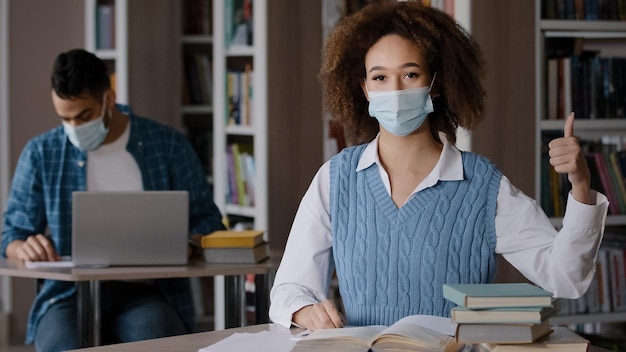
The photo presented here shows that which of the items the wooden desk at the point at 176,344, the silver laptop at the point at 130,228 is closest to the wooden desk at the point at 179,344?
the wooden desk at the point at 176,344

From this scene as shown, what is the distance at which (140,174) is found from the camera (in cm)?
356

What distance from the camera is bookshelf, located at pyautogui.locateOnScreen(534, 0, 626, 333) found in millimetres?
3561

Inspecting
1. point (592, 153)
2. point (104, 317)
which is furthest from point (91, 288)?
point (592, 153)

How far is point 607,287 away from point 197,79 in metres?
2.97

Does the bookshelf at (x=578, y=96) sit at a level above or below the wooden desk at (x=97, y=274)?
above

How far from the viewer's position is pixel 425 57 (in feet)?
7.57

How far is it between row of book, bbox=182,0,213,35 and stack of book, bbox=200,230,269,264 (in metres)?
2.90

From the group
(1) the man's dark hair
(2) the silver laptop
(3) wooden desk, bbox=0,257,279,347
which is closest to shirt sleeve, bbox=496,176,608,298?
(3) wooden desk, bbox=0,257,279,347

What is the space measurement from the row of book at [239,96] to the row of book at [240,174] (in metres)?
0.13

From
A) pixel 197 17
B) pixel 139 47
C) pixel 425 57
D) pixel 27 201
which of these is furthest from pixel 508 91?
pixel 197 17

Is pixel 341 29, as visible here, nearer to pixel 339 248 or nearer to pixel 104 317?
pixel 339 248

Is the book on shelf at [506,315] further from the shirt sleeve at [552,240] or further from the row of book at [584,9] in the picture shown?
the row of book at [584,9]

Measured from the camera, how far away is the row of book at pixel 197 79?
6.01 meters

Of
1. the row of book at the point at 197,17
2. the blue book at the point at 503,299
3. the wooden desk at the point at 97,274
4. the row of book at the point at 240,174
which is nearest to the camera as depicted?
the blue book at the point at 503,299
